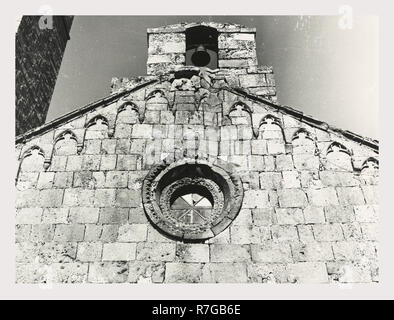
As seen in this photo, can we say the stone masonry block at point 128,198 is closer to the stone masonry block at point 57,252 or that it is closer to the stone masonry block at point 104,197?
the stone masonry block at point 104,197

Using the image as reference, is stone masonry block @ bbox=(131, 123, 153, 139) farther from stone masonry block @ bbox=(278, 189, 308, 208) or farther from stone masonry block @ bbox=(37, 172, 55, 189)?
stone masonry block @ bbox=(278, 189, 308, 208)

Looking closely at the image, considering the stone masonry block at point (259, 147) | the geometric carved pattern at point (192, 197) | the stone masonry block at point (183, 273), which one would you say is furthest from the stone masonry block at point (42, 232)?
the stone masonry block at point (259, 147)

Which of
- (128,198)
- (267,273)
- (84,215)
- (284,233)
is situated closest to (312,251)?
(284,233)

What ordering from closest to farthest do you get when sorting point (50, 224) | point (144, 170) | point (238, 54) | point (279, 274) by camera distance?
1. point (279, 274)
2. point (50, 224)
3. point (144, 170)
4. point (238, 54)

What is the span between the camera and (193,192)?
20.4 feet

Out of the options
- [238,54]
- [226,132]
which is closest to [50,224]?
[226,132]

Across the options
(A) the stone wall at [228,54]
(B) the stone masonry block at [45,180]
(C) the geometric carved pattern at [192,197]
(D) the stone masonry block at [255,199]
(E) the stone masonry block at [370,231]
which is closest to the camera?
(E) the stone masonry block at [370,231]

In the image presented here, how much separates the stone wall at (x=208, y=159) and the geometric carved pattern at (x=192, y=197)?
0.39ft

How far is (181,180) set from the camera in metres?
6.20

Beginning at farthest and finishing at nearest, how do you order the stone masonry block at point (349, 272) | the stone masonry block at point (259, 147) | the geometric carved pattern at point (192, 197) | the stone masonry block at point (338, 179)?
1. the stone masonry block at point (259, 147)
2. the stone masonry block at point (338, 179)
3. the geometric carved pattern at point (192, 197)
4. the stone masonry block at point (349, 272)

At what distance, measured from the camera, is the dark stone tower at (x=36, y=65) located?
919cm

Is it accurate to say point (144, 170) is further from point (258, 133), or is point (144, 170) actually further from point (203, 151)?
point (258, 133)

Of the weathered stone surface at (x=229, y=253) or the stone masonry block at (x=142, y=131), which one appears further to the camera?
the stone masonry block at (x=142, y=131)

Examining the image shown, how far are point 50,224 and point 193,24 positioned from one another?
4.93 m
